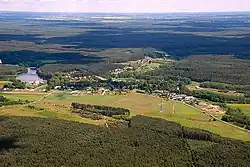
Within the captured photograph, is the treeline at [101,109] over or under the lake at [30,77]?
over

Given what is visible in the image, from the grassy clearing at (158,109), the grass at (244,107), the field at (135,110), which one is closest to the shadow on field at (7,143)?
the field at (135,110)

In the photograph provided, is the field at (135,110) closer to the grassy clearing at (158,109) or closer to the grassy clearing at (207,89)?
the grassy clearing at (158,109)

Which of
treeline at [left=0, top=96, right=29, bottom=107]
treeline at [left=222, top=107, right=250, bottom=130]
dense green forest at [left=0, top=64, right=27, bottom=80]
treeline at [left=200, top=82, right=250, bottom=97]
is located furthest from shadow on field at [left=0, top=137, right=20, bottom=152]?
dense green forest at [left=0, top=64, right=27, bottom=80]

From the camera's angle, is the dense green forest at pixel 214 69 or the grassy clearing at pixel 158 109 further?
the dense green forest at pixel 214 69

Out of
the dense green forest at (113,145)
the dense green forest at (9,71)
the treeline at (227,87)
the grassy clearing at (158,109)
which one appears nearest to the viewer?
the dense green forest at (113,145)

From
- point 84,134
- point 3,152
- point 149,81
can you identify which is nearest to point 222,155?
point 84,134

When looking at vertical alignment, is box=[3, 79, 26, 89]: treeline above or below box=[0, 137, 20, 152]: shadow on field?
below

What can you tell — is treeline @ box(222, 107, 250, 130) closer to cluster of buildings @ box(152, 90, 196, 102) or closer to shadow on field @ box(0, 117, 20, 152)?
cluster of buildings @ box(152, 90, 196, 102)
